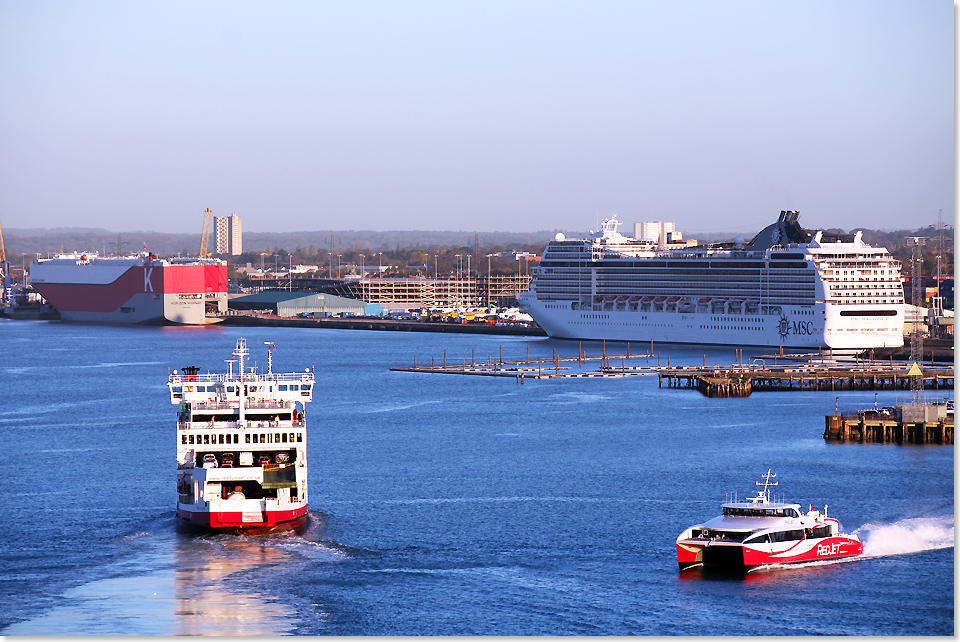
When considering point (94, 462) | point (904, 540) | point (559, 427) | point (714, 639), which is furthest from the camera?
point (559, 427)

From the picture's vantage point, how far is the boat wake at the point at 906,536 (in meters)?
16.9

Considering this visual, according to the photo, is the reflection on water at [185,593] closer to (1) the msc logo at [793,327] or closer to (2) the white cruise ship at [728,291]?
(1) the msc logo at [793,327]

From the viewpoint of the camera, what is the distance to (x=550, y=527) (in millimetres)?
18250

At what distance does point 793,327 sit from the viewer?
49.2 metres

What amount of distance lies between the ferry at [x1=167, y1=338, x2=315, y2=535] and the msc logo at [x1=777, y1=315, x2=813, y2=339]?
33.5 m

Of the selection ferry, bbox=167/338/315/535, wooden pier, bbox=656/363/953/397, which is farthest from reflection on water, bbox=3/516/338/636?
wooden pier, bbox=656/363/953/397

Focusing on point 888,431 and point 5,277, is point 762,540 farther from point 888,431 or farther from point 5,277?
point 5,277

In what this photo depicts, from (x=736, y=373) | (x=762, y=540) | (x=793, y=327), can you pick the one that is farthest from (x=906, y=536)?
(x=793, y=327)

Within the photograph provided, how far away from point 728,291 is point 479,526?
3514 cm

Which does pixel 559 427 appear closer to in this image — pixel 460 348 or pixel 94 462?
pixel 94 462

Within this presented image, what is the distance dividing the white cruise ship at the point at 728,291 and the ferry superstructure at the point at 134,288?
28017 mm

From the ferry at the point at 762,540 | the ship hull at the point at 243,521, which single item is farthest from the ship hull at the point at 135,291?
the ferry at the point at 762,540

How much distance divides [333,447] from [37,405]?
12.0 metres

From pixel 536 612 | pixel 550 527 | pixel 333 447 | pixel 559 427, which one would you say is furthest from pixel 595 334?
pixel 536 612
